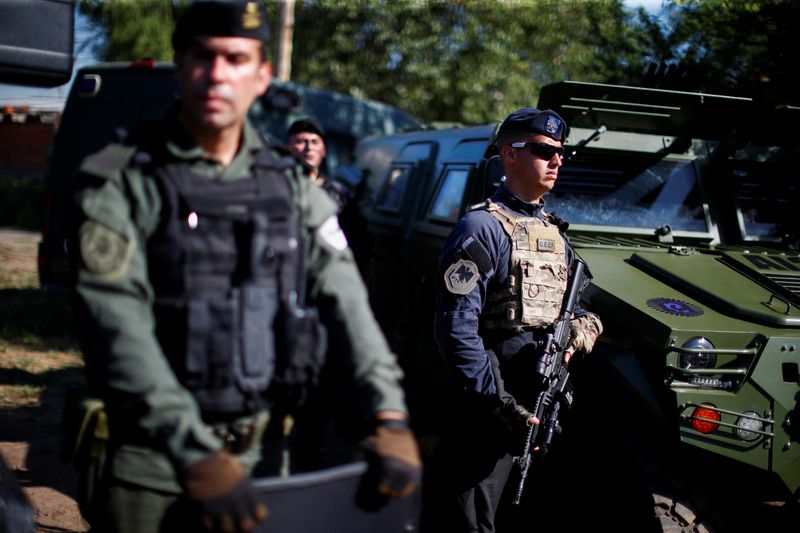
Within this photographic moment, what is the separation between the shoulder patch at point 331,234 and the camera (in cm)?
199

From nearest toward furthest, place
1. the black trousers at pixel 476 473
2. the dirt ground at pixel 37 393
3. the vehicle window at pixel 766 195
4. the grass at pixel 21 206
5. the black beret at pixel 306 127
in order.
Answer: the black trousers at pixel 476 473 < the dirt ground at pixel 37 393 < the vehicle window at pixel 766 195 < the black beret at pixel 306 127 < the grass at pixel 21 206

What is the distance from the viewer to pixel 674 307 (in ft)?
11.3

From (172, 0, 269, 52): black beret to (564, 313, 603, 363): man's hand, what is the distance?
1872mm

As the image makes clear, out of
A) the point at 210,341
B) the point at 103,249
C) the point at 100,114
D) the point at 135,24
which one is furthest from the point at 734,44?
the point at 135,24

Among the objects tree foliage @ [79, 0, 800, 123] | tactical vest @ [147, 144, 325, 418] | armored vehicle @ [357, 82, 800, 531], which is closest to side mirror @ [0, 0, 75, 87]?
tactical vest @ [147, 144, 325, 418]

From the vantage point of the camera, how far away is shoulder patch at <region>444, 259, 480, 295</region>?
310cm

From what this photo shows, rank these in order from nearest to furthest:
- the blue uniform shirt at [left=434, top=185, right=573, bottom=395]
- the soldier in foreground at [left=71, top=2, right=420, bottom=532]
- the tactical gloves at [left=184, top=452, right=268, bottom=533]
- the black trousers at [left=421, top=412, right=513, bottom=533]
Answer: the tactical gloves at [left=184, top=452, right=268, bottom=533], the soldier in foreground at [left=71, top=2, right=420, bottom=532], the blue uniform shirt at [left=434, top=185, right=573, bottom=395], the black trousers at [left=421, top=412, right=513, bottom=533]

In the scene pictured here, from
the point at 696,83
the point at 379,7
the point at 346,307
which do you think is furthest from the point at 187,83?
the point at 379,7

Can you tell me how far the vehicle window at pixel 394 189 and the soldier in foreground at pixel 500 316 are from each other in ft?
8.89

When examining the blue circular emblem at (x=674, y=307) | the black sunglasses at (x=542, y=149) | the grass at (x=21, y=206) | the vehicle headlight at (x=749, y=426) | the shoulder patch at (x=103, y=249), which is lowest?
the grass at (x=21, y=206)

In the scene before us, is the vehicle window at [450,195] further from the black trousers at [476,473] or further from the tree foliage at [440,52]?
the tree foliage at [440,52]

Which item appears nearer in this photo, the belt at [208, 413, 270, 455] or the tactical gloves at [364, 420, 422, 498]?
the tactical gloves at [364, 420, 422, 498]

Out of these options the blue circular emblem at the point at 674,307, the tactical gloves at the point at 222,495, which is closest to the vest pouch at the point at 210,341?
the tactical gloves at the point at 222,495

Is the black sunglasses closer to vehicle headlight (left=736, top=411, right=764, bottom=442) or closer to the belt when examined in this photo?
vehicle headlight (left=736, top=411, right=764, bottom=442)
